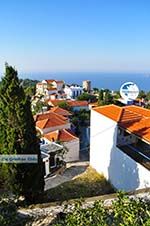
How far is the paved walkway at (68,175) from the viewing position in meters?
17.2

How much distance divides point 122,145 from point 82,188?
3.03 metres

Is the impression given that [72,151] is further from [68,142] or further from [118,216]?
[118,216]

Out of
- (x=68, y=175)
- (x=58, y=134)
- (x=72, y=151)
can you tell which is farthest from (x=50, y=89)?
(x=68, y=175)

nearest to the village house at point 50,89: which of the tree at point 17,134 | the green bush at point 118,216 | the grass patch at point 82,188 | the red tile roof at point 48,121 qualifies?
the red tile roof at point 48,121

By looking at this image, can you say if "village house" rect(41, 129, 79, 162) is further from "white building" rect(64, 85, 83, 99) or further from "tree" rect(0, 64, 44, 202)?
"white building" rect(64, 85, 83, 99)

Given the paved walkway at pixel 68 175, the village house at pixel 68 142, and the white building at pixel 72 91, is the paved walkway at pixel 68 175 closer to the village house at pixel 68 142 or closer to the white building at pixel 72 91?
the village house at pixel 68 142

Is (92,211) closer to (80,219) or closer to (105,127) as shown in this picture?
(80,219)

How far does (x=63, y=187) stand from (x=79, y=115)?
73.3ft

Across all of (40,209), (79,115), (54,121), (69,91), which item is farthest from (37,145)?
(69,91)

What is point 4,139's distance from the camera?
11.8 meters

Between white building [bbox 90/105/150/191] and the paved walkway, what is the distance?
5.16ft

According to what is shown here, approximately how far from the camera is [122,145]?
15.5 m

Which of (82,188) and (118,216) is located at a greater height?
(118,216)

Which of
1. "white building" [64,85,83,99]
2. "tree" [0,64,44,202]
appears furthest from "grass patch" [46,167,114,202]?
"white building" [64,85,83,99]
